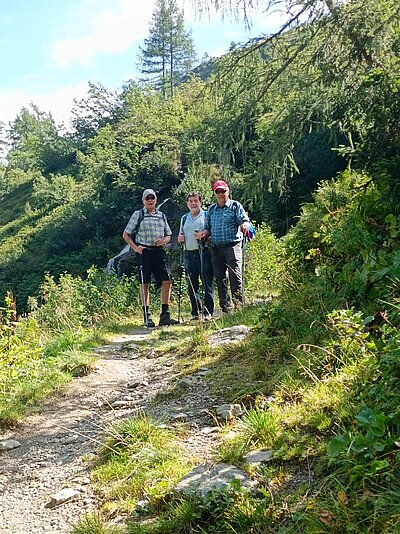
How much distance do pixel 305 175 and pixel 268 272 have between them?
1039 cm

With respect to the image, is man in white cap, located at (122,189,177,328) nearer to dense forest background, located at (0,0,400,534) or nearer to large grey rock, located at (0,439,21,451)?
dense forest background, located at (0,0,400,534)

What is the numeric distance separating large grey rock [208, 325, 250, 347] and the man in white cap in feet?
7.59

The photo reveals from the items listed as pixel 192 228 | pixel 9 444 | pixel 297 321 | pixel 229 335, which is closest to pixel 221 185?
pixel 192 228

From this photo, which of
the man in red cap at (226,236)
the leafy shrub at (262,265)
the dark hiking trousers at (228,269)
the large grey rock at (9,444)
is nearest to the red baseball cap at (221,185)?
the man in red cap at (226,236)

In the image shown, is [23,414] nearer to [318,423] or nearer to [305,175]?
[318,423]

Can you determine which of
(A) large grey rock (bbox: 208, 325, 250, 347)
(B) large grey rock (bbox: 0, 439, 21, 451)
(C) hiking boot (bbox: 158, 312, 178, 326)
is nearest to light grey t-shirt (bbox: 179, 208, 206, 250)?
(C) hiking boot (bbox: 158, 312, 178, 326)

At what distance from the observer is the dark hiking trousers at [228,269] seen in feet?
22.8

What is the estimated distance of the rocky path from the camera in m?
2.97

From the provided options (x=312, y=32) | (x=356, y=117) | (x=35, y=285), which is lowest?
(x=35, y=285)

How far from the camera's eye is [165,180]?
94.6ft

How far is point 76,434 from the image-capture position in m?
4.00

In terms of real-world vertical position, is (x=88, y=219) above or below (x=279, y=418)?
above

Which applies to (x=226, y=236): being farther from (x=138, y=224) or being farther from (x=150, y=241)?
(x=138, y=224)

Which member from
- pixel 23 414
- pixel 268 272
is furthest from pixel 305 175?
pixel 23 414
